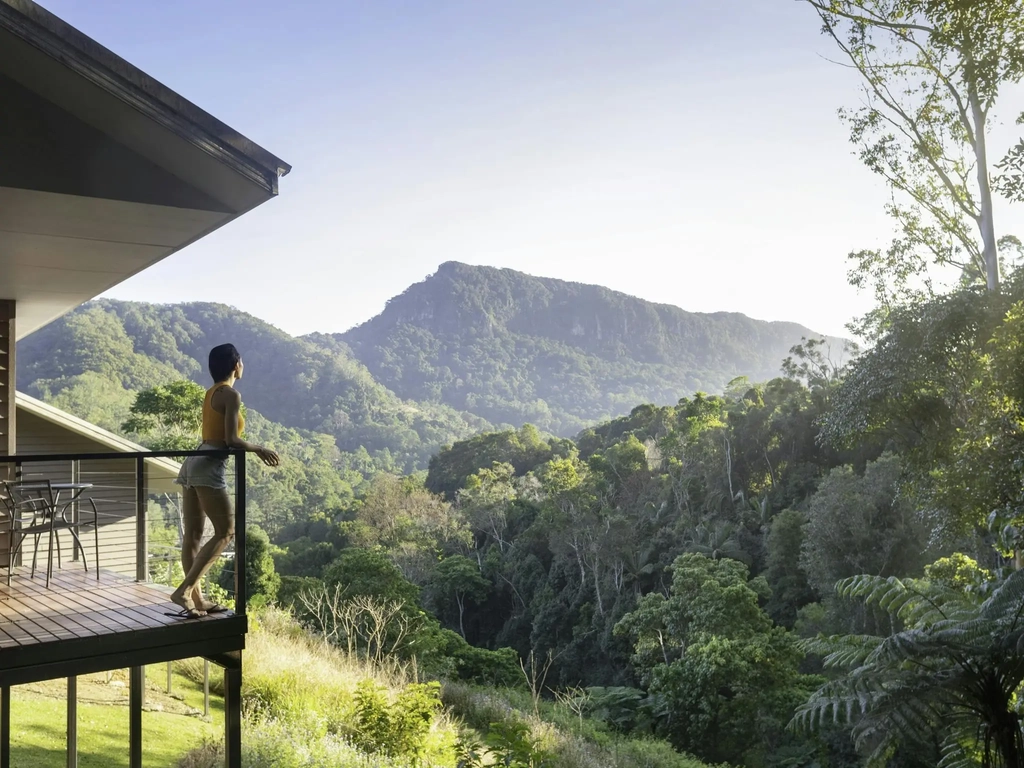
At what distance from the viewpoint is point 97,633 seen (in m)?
4.18

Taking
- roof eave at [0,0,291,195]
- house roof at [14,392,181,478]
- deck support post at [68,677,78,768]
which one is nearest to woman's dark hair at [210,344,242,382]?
roof eave at [0,0,291,195]

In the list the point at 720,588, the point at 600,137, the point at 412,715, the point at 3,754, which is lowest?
Result: the point at 720,588

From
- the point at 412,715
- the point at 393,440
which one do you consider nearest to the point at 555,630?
the point at 412,715

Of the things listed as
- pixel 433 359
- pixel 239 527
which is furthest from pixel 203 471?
pixel 433 359

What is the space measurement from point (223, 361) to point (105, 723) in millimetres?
6657

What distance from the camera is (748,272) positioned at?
7744cm

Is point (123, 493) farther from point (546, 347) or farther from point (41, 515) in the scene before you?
point (546, 347)

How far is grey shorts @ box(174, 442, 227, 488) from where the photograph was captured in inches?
166

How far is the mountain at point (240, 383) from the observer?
46.2m

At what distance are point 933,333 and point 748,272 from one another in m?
70.0

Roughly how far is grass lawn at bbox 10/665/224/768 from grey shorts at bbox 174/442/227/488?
15.8 feet

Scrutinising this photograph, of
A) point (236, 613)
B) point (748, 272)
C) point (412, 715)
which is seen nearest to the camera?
point (236, 613)

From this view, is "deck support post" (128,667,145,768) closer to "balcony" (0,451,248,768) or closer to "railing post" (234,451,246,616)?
"balcony" (0,451,248,768)

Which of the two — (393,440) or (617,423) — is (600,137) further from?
(393,440)
